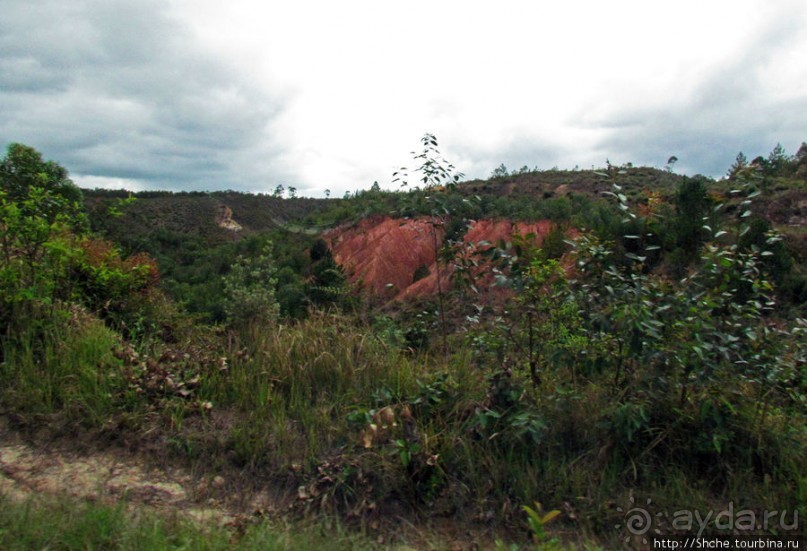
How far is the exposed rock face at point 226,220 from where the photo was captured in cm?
5183

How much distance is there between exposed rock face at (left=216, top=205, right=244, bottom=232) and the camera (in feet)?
170

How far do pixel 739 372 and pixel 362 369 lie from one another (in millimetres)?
2469

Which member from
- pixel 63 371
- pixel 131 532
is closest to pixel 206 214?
pixel 63 371

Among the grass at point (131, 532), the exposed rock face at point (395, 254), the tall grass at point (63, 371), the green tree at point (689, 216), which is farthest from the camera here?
the exposed rock face at point (395, 254)

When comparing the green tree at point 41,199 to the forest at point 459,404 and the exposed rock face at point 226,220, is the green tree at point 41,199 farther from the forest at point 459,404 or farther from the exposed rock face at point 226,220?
the exposed rock face at point 226,220

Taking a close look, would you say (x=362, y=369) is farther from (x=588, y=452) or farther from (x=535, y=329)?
(x=588, y=452)

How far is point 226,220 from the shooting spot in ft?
175

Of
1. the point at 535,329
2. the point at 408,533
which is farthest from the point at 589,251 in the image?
the point at 408,533

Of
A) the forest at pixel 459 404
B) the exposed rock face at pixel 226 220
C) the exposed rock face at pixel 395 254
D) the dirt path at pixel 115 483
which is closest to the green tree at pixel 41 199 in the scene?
the forest at pixel 459 404

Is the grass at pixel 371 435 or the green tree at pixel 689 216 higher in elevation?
the green tree at pixel 689 216

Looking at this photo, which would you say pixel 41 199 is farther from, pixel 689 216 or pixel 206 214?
pixel 206 214

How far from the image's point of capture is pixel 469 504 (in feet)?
9.45

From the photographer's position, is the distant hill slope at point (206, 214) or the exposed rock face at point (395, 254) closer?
the exposed rock face at point (395, 254)

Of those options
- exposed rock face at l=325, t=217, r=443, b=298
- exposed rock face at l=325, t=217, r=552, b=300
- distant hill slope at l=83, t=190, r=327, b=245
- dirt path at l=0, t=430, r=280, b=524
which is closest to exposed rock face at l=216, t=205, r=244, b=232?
distant hill slope at l=83, t=190, r=327, b=245
